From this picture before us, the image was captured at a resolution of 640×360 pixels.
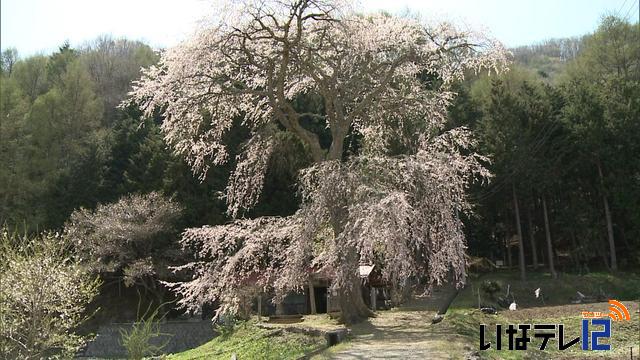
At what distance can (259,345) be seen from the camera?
11.4m

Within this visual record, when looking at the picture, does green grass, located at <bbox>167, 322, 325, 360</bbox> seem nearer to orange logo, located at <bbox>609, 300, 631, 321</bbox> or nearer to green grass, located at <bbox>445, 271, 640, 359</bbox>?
green grass, located at <bbox>445, 271, 640, 359</bbox>

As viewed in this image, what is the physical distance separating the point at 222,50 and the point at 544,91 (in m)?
23.3

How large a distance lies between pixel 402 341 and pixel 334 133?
5.36 metres

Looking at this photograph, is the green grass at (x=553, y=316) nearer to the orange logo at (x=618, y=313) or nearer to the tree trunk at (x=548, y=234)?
the orange logo at (x=618, y=313)

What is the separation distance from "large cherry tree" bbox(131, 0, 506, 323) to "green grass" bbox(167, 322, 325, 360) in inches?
35.9

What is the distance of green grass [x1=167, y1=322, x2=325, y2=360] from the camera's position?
10.4 metres

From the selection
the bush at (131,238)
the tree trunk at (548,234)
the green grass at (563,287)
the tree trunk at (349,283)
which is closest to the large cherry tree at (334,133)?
the tree trunk at (349,283)

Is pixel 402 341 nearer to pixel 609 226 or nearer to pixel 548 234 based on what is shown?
pixel 548 234

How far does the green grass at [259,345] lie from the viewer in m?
10.4

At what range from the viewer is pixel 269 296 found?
18031 millimetres

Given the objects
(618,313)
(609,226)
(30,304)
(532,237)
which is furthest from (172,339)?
(609,226)

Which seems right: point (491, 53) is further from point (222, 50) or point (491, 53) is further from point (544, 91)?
point (544, 91)

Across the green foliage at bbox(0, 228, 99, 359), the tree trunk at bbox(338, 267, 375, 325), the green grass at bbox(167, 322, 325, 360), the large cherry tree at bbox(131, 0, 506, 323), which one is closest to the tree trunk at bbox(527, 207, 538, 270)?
the large cherry tree at bbox(131, 0, 506, 323)

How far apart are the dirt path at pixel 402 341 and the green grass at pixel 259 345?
1.00 meters
